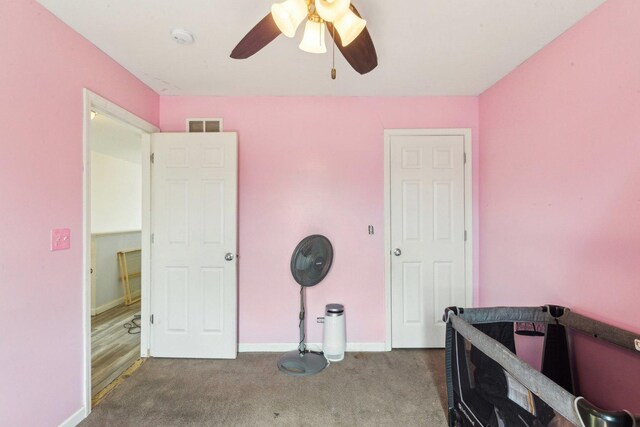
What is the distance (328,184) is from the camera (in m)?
2.56

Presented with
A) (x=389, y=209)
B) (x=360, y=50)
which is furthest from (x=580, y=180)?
(x=360, y=50)

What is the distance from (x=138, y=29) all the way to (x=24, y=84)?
2.15 ft

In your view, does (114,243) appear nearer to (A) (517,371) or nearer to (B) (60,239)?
(B) (60,239)

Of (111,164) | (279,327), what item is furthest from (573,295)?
(111,164)

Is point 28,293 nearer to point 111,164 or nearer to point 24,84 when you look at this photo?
point 24,84

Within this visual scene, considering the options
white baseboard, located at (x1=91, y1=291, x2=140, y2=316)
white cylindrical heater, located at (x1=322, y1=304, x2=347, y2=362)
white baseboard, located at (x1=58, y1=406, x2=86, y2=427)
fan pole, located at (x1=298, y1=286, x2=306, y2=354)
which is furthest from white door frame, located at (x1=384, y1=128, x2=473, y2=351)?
white baseboard, located at (x1=91, y1=291, x2=140, y2=316)

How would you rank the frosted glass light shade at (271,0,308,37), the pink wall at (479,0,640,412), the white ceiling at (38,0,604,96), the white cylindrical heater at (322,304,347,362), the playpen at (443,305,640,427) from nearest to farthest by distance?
the playpen at (443,305,640,427) < the frosted glass light shade at (271,0,308,37) < the pink wall at (479,0,640,412) < the white ceiling at (38,0,604,96) < the white cylindrical heater at (322,304,347,362)

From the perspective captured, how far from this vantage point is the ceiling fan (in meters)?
1.00

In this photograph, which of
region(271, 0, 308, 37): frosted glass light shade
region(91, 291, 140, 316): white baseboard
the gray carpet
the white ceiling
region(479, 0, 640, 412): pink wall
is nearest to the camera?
region(271, 0, 308, 37): frosted glass light shade

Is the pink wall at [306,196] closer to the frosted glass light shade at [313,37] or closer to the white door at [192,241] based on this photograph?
the white door at [192,241]

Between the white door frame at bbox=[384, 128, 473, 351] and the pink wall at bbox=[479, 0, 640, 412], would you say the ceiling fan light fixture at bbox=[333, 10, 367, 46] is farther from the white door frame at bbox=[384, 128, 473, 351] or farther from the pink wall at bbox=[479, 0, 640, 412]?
the white door frame at bbox=[384, 128, 473, 351]

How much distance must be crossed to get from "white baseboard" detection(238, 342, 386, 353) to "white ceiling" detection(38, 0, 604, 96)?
2284mm

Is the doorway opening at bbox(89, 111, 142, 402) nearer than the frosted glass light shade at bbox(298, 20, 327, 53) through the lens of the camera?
No

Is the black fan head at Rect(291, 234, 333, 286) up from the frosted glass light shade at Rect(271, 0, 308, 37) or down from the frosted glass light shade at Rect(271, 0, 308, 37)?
down
